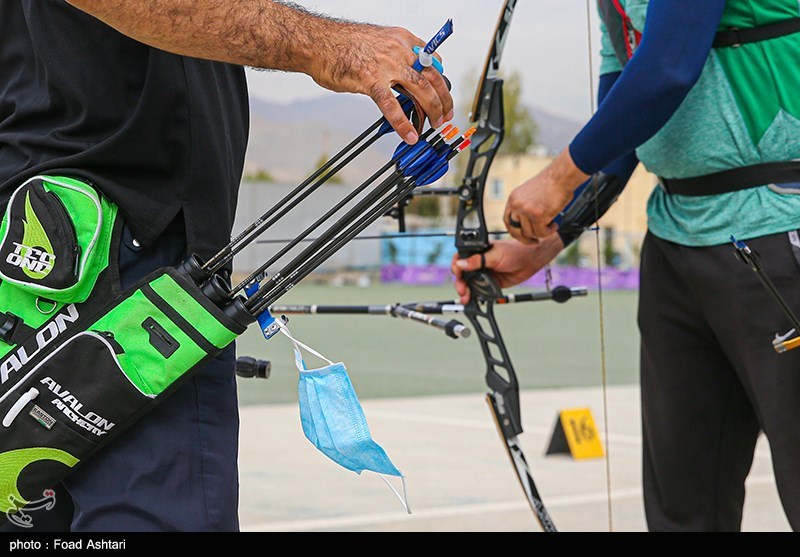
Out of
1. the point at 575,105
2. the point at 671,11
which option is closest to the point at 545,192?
the point at 671,11

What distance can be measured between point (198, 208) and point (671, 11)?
909 millimetres

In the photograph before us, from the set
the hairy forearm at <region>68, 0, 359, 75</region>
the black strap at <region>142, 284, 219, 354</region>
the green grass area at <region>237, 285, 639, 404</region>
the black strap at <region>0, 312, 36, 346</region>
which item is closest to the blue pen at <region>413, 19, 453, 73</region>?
the hairy forearm at <region>68, 0, 359, 75</region>

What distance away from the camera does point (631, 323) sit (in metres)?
16.2

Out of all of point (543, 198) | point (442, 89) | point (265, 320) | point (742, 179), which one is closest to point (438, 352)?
point (543, 198)

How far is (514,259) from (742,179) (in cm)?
63

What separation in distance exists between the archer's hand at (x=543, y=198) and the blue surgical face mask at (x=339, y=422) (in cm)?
78

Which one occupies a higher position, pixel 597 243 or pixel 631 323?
pixel 597 243

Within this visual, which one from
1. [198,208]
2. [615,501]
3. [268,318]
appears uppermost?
[198,208]

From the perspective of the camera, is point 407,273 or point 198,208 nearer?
point 198,208

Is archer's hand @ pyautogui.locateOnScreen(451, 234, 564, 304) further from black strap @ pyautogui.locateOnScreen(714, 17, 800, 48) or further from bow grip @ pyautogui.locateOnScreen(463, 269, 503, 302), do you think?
black strap @ pyautogui.locateOnScreen(714, 17, 800, 48)

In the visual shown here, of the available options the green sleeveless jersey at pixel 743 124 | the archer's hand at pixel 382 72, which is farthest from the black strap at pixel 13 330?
the green sleeveless jersey at pixel 743 124

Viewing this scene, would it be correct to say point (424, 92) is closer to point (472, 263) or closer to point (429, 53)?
point (429, 53)
